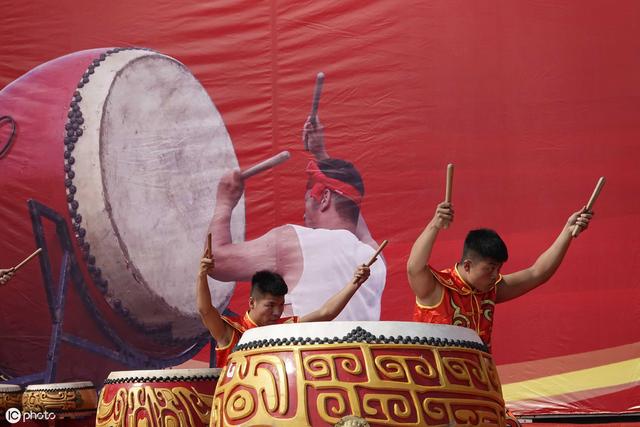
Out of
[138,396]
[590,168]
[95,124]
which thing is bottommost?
[138,396]

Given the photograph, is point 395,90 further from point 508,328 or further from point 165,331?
point 165,331

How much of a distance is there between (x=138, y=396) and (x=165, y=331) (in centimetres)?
180

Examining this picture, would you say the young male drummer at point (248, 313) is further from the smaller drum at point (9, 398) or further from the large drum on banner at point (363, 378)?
the large drum on banner at point (363, 378)

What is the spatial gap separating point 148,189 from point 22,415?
39.8 inches

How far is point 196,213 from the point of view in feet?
13.0

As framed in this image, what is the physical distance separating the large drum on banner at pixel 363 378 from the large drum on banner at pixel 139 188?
264 centimetres

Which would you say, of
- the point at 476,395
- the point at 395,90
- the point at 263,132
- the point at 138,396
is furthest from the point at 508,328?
the point at 476,395

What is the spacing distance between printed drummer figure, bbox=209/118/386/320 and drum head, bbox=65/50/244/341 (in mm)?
427

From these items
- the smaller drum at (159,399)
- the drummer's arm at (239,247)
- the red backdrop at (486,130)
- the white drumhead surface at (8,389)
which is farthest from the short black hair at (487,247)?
the white drumhead surface at (8,389)

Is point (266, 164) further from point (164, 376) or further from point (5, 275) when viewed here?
point (164, 376)

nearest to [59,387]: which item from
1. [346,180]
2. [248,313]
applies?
[248,313]

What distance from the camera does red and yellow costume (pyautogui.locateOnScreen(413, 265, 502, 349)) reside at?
2.35m

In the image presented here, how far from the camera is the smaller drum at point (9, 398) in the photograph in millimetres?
3672

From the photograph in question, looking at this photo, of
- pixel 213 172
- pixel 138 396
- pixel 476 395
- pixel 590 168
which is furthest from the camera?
pixel 213 172
